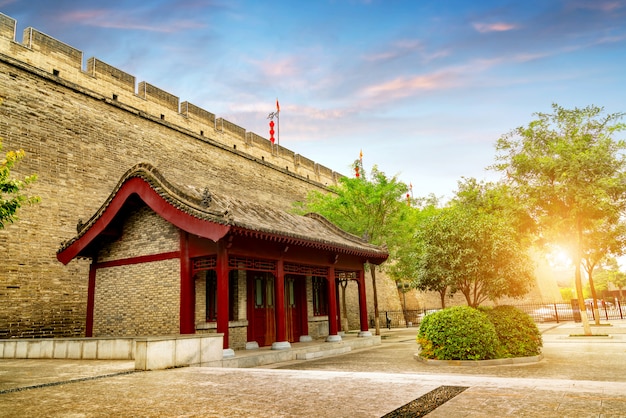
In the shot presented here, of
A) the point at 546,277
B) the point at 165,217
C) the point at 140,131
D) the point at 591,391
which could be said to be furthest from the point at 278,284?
the point at 546,277

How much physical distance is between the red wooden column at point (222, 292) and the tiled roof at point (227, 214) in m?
0.96

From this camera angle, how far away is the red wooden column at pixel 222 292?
35.4 feet

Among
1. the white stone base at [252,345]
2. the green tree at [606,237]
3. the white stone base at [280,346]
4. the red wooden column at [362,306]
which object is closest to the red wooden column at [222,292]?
the white stone base at [280,346]

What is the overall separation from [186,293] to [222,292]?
4.46 ft

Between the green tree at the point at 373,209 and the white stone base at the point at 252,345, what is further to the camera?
the green tree at the point at 373,209

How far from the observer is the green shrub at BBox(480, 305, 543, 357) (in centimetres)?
994

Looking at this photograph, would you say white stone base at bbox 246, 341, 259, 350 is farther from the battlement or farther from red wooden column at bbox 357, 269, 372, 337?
the battlement

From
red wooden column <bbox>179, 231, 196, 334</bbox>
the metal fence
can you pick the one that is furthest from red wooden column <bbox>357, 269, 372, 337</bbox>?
the metal fence

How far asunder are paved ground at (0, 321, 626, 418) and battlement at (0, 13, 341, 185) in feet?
40.9

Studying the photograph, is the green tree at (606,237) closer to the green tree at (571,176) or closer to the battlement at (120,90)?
the green tree at (571,176)

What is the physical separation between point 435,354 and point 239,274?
6745 millimetres

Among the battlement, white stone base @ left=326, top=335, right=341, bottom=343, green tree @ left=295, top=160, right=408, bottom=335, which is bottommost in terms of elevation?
white stone base @ left=326, top=335, right=341, bottom=343

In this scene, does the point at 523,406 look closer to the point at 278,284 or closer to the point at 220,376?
the point at 220,376

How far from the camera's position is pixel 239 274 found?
14.1m
